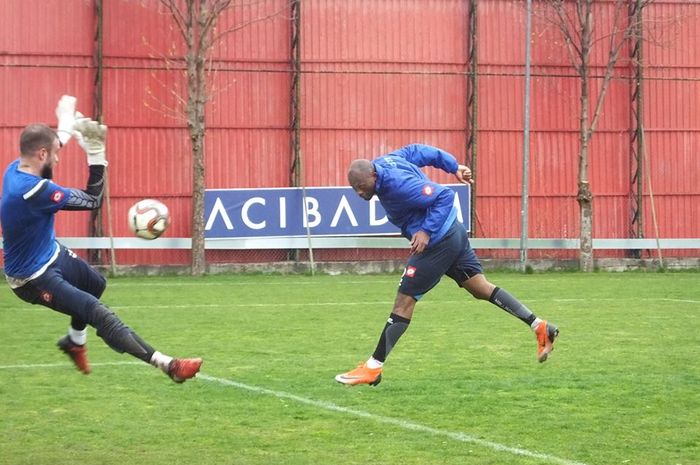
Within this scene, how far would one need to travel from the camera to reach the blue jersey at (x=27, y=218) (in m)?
9.19

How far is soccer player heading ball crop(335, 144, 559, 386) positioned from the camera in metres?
11.2

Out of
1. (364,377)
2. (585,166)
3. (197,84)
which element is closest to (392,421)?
(364,377)

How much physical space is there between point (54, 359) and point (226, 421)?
4.62 metres

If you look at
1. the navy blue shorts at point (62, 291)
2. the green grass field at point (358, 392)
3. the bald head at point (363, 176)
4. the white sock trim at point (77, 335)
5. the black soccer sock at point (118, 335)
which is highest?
the bald head at point (363, 176)

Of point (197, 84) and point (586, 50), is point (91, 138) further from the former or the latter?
point (586, 50)

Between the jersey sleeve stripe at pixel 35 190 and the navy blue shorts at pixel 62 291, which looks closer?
the jersey sleeve stripe at pixel 35 190

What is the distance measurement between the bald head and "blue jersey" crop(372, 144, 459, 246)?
0.07m

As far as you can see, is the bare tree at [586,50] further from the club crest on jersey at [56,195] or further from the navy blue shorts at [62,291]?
the club crest on jersey at [56,195]

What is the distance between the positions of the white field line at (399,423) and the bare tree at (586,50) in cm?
2299

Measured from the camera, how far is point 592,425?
1006cm

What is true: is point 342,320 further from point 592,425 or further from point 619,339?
point 592,425

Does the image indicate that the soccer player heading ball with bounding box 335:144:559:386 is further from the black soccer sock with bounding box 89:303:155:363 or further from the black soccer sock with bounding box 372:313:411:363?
the black soccer sock with bounding box 89:303:155:363

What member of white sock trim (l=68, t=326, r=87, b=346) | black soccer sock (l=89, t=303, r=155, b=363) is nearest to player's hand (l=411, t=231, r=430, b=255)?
black soccer sock (l=89, t=303, r=155, b=363)

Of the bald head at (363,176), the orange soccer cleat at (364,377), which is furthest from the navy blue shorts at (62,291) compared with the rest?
the bald head at (363,176)
